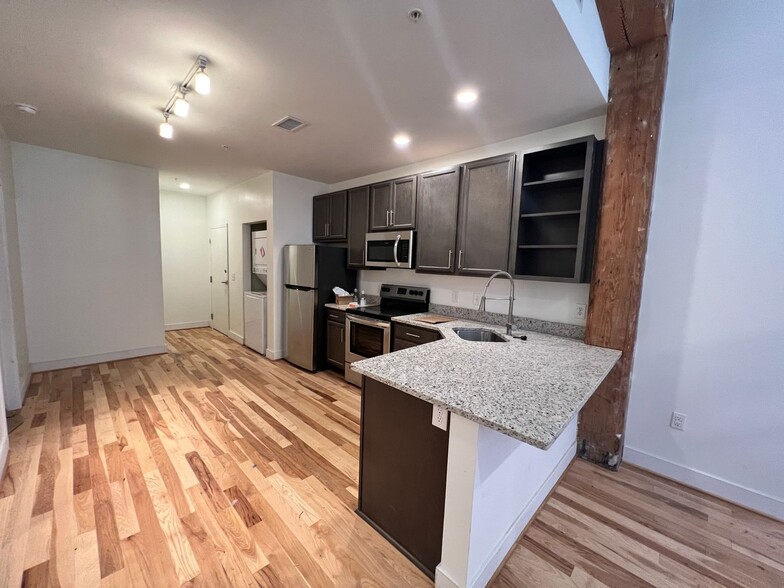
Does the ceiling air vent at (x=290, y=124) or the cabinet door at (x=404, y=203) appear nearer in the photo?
the ceiling air vent at (x=290, y=124)

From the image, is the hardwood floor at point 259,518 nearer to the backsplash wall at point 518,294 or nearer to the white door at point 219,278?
the backsplash wall at point 518,294

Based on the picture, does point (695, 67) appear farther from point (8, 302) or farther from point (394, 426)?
point (8, 302)

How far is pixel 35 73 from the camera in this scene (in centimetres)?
193

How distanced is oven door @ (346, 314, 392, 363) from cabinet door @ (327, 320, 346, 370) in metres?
0.17

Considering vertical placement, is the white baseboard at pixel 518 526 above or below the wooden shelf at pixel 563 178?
below

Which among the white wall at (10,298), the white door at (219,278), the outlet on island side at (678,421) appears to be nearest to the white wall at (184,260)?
the white door at (219,278)

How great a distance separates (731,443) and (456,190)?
2607 millimetres

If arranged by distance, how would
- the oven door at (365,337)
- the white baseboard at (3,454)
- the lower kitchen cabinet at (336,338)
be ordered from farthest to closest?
the lower kitchen cabinet at (336,338), the oven door at (365,337), the white baseboard at (3,454)

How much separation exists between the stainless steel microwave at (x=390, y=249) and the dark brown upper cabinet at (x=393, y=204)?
0.31 ft

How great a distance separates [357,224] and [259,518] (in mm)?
3033

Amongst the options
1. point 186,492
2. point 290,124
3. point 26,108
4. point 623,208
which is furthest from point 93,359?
point 623,208

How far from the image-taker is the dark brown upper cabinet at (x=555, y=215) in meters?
2.18

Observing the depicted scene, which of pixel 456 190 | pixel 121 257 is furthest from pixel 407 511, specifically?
pixel 121 257

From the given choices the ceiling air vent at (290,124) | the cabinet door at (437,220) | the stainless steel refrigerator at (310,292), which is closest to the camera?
the ceiling air vent at (290,124)
